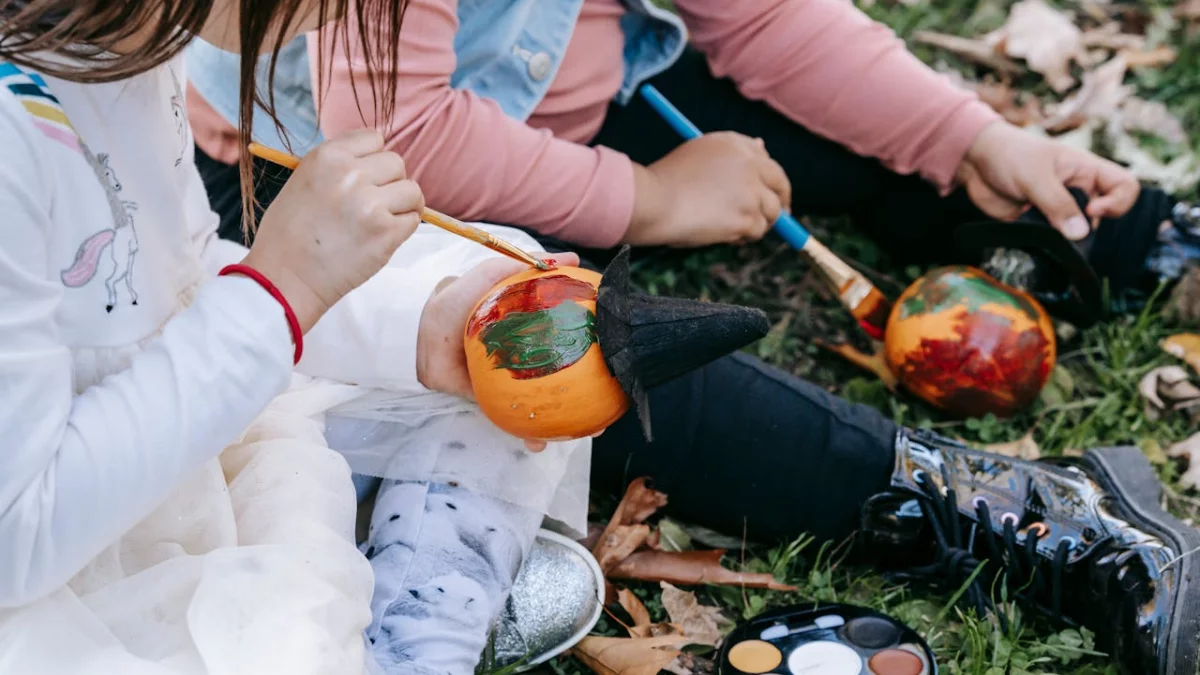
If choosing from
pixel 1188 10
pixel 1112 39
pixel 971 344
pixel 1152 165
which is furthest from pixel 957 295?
pixel 1188 10

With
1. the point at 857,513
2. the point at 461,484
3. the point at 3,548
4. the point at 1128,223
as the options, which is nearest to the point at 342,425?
the point at 461,484

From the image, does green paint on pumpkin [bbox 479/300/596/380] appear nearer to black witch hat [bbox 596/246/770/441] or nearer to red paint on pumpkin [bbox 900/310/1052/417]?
black witch hat [bbox 596/246/770/441]

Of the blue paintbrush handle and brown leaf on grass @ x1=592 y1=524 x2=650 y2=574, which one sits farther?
the blue paintbrush handle

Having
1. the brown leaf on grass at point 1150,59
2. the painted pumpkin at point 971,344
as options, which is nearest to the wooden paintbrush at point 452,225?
the painted pumpkin at point 971,344

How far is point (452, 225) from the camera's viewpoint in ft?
3.53

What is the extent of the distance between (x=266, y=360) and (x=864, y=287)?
3.23ft

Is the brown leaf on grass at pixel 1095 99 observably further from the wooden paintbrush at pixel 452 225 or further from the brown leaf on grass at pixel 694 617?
the wooden paintbrush at pixel 452 225

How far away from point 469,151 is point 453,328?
0.29 metres

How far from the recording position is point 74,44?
0.91m

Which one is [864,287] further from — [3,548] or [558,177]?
[3,548]

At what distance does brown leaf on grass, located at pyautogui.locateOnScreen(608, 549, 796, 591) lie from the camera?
1395 mm

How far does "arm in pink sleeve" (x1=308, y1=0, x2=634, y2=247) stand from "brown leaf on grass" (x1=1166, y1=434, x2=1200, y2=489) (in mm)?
795

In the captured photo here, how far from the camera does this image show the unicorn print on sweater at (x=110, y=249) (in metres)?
1.00

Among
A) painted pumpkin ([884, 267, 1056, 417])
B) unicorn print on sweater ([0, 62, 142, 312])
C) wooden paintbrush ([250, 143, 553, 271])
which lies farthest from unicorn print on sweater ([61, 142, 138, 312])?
painted pumpkin ([884, 267, 1056, 417])
